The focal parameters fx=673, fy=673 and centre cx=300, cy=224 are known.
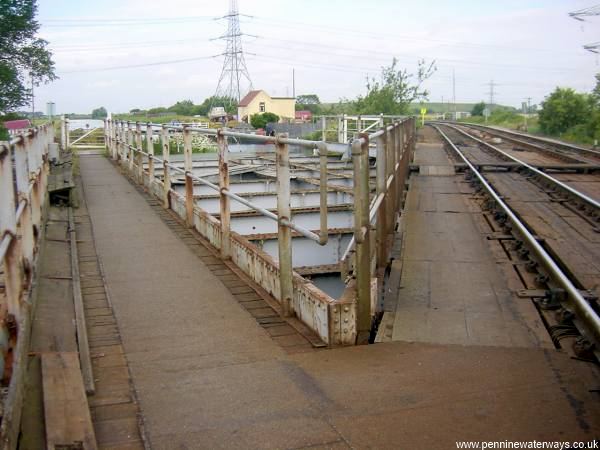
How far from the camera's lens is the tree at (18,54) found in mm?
42062

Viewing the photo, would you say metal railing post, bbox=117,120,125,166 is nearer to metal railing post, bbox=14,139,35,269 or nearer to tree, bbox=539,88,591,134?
metal railing post, bbox=14,139,35,269

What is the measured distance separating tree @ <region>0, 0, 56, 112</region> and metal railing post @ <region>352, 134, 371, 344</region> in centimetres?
4079

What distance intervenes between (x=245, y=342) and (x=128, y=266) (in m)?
2.97

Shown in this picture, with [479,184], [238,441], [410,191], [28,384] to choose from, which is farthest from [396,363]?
[479,184]

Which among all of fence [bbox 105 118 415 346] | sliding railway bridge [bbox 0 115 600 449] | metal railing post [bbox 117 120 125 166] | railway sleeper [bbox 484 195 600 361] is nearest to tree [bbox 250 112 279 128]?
metal railing post [bbox 117 120 125 166]

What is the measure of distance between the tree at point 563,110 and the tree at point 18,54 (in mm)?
34080

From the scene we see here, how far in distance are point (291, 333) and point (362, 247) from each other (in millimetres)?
945

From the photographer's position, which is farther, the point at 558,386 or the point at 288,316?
the point at 288,316

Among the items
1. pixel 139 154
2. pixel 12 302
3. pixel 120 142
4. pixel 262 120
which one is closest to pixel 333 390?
pixel 12 302

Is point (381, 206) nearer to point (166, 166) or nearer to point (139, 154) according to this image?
point (166, 166)

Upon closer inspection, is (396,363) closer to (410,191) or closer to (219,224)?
(219,224)

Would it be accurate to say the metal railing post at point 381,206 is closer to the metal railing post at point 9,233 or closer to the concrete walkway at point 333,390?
the concrete walkway at point 333,390

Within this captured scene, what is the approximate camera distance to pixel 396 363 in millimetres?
4363

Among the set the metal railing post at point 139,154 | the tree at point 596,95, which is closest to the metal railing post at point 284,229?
the metal railing post at point 139,154
